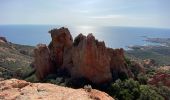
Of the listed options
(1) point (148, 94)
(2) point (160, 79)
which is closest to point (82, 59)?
(1) point (148, 94)

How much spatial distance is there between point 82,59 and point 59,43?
718 cm

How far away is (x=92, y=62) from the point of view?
4178 cm

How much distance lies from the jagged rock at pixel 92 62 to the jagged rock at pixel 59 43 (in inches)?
188

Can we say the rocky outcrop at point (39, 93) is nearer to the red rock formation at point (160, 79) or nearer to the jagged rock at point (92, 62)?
the jagged rock at point (92, 62)

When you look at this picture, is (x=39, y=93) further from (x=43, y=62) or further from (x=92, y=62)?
(x=43, y=62)

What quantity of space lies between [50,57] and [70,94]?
40699 millimetres

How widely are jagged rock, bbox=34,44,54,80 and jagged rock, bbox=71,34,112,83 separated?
6.74 meters

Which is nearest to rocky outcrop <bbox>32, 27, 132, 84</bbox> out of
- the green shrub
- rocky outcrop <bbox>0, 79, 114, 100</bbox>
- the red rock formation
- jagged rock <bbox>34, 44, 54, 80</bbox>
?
jagged rock <bbox>34, 44, 54, 80</bbox>

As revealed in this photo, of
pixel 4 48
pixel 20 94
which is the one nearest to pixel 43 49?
pixel 20 94

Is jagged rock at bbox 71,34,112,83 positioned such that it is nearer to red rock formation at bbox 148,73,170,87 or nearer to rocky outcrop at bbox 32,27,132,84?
rocky outcrop at bbox 32,27,132,84

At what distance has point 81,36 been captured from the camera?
44.8 meters

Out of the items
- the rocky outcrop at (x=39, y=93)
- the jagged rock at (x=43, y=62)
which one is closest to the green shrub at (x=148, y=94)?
the jagged rock at (x=43, y=62)

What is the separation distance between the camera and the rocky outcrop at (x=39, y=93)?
7545 mm

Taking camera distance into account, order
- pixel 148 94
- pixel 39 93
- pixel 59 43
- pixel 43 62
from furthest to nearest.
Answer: pixel 43 62 < pixel 59 43 < pixel 148 94 < pixel 39 93
